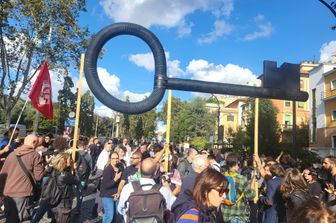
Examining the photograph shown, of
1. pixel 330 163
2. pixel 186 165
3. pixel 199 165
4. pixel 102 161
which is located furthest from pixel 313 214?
pixel 102 161

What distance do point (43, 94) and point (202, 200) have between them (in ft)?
19.9

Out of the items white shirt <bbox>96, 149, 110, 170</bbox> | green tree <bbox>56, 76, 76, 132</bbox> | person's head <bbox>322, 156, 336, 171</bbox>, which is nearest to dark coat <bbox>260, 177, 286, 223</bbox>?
person's head <bbox>322, 156, 336, 171</bbox>

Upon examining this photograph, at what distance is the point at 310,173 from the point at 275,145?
27.1 meters

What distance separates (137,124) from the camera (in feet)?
197

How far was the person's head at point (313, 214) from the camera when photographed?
1.78 m

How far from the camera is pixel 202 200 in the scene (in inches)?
116

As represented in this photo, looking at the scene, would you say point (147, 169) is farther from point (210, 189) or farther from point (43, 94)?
point (43, 94)

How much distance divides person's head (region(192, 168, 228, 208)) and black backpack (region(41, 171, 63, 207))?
10.7 ft

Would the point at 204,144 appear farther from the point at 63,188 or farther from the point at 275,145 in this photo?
the point at 63,188

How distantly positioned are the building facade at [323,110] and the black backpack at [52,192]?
39590 millimetres

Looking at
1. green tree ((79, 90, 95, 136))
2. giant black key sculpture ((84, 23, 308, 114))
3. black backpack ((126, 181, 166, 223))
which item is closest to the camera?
giant black key sculpture ((84, 23, 308, 114))

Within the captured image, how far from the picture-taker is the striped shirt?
2.69 metres

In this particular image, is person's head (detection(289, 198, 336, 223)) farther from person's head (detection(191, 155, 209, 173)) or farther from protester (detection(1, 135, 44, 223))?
protester (detection(1, 135, 44, 223))

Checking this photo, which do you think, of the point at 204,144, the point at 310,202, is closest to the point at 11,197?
the point at 310,202
